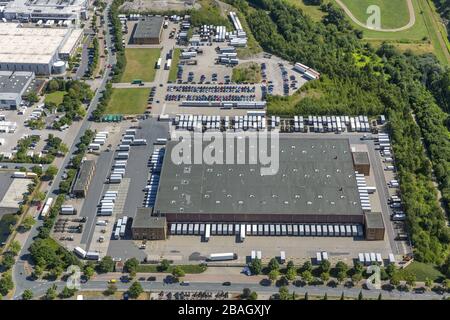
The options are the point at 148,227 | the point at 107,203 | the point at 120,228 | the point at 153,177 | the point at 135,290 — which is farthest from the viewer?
the point at 153,177

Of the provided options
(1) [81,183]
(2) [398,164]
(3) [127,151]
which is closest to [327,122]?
(2) [398,164]

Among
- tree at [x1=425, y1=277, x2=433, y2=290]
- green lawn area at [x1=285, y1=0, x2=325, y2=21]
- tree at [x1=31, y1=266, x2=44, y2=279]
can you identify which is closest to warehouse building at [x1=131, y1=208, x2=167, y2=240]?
tree at [x1=31, y1=266, x2=44, y2=279]

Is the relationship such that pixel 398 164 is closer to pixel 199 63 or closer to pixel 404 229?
pixel 404 229

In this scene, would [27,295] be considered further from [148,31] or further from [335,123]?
[148,31]

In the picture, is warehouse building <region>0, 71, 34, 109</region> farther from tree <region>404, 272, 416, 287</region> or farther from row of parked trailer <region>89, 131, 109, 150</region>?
tree <region>404, 272, 416, 287</region>

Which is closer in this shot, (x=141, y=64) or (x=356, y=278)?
(x=356, y=278)

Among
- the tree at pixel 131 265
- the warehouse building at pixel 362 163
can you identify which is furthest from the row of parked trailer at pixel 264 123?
the tree at pixel 131 265

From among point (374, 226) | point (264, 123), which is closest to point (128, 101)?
point (264, 123)
